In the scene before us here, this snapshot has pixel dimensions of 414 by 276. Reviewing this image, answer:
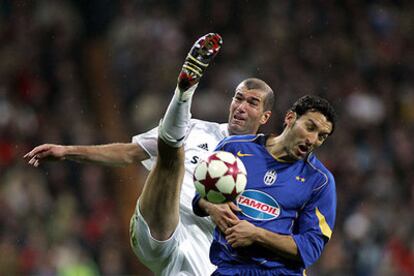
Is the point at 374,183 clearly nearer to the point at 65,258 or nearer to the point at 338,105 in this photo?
the point at 338,105

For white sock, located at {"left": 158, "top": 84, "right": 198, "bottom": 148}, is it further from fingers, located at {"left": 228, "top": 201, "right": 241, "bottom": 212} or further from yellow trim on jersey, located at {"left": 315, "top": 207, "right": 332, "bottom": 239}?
yellow trim on jersey, located at {"left": 315, "top": 207, "right": 332, "bottom": 239}

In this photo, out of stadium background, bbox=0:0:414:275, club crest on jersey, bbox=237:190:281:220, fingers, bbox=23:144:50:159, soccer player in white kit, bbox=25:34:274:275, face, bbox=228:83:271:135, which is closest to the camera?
soccer player in white kit, bbox=25:34:274:275

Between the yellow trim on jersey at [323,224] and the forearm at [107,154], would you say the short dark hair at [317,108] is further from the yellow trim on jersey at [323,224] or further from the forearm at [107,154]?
the forearm at [107,154]

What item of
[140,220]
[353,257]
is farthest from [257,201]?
[353,257]

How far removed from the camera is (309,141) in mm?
4992

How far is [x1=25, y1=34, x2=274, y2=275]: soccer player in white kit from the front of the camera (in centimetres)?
486

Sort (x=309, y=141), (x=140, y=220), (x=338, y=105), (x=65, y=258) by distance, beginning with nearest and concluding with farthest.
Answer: (x=309, y=141) < (x=140, y=220) < (x=65, y=258) < (x=338, y=105)

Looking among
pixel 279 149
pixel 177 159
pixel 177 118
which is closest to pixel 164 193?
pixel 177 159

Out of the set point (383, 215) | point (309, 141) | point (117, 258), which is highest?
point (309, 141)

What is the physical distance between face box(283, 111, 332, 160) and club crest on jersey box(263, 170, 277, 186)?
0.46 feet

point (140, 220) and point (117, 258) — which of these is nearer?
point (140, 220)

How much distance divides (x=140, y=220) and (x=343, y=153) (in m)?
6.62

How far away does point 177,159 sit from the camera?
204 inches

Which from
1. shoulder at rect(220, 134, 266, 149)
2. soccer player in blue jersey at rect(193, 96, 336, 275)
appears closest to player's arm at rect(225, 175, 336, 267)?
soccer player in blue jersey at rect(193, 96, 336, 275)
